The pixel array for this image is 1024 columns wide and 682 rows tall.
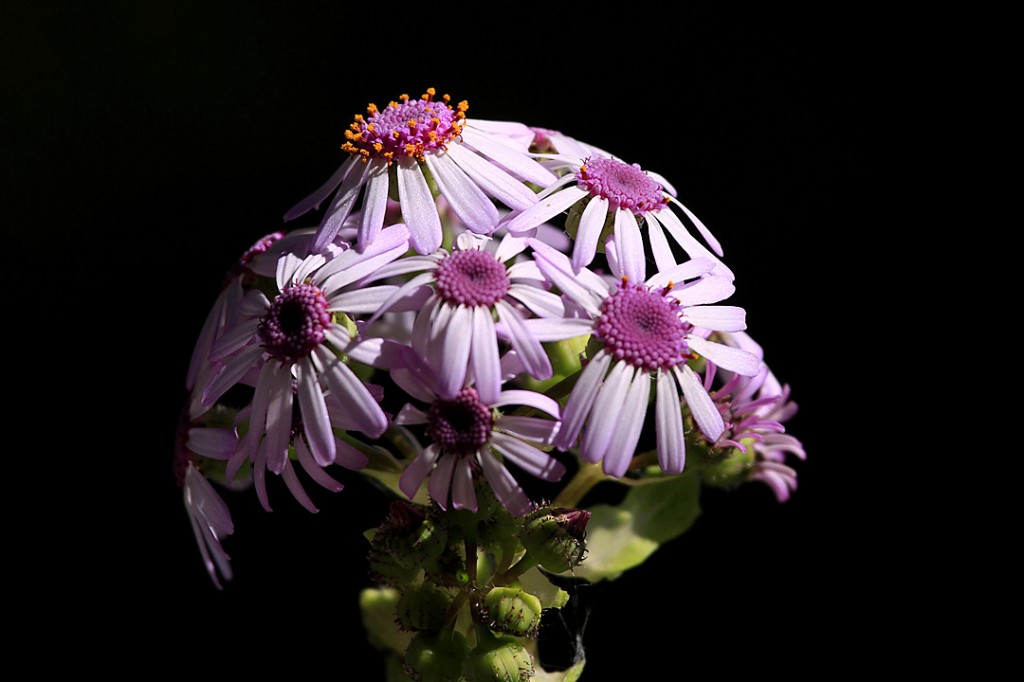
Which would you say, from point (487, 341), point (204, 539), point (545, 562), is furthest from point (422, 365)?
point (204, 539)

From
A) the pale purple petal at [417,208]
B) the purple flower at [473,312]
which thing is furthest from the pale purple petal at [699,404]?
the pale purple petal at [417,208]

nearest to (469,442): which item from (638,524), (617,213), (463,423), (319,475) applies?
(463,423)

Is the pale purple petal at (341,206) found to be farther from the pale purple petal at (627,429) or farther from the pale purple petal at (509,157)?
the pale purple petal at (627,429)

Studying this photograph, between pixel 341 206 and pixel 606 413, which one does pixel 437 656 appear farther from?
pixel 341 206

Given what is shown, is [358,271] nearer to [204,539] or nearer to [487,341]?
[487,341]

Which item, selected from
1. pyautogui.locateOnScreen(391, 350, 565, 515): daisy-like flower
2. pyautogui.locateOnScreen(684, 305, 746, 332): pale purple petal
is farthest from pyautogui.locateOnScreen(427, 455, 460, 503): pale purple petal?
pyautogui.locateOnScreen(684, 305, 746, 332): pale purple petal
